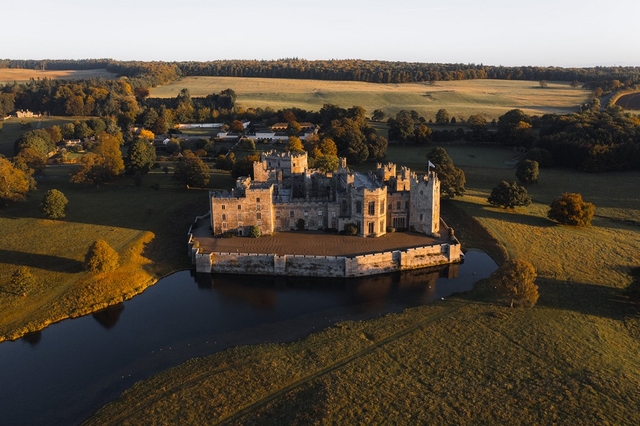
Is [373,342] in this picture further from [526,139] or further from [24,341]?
[526,139]

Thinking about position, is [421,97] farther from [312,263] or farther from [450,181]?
[312,263]

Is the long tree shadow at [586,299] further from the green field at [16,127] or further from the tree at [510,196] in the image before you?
the green field at [16,127]

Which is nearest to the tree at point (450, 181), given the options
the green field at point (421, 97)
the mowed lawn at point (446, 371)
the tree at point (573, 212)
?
the tree at point (573, 212)

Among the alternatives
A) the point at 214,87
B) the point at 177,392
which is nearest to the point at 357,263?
the point at 177,392

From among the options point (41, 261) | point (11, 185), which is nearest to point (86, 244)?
point (41, 261)

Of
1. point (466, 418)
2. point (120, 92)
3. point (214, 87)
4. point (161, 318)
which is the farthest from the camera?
point (214, 87)

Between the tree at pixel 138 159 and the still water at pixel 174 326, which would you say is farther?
the tree at pixel 138 159
